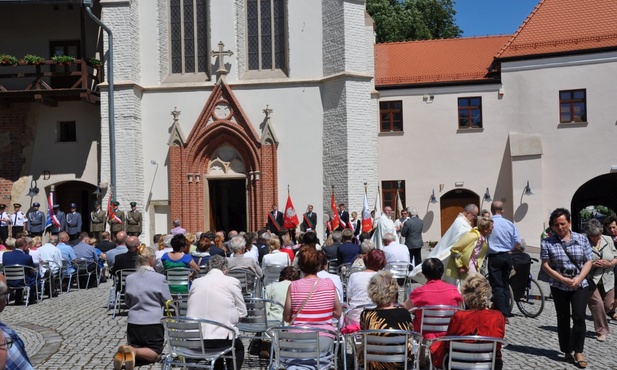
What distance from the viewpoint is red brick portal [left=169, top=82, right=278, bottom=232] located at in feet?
78.6

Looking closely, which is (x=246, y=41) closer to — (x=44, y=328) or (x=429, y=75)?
(x=429, y=75)

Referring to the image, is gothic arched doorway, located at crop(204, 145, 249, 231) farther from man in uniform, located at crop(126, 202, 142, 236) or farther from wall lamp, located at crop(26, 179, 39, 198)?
wall lamp, located at crop(26, 179, 39, 198)

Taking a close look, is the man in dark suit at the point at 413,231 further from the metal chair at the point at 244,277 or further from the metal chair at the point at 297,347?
the metal chair at the point at 297,347

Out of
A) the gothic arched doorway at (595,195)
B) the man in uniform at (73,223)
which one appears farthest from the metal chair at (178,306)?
the gothic arched doorway at (595,195)

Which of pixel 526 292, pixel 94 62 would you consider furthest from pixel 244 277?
pixel 94 62

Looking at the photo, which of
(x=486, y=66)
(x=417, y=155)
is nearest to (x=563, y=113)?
(x=486, y=66)

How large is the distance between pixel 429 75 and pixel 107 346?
20.3 meters

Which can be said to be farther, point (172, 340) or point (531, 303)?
point (531, 303)

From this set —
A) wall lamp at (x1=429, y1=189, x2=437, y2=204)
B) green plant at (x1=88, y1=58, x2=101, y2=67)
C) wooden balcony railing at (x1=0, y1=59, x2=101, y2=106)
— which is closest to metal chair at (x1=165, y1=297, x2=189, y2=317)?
wooden balcony railing at (x1=0, y1=59, x2=101, y2=106)

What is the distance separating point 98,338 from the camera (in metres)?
10.3

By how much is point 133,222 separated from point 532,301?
46.3 ft

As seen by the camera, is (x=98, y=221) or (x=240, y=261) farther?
(x=98, y=221)

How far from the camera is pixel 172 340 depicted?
672 cm

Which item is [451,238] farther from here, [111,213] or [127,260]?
[111,213]
